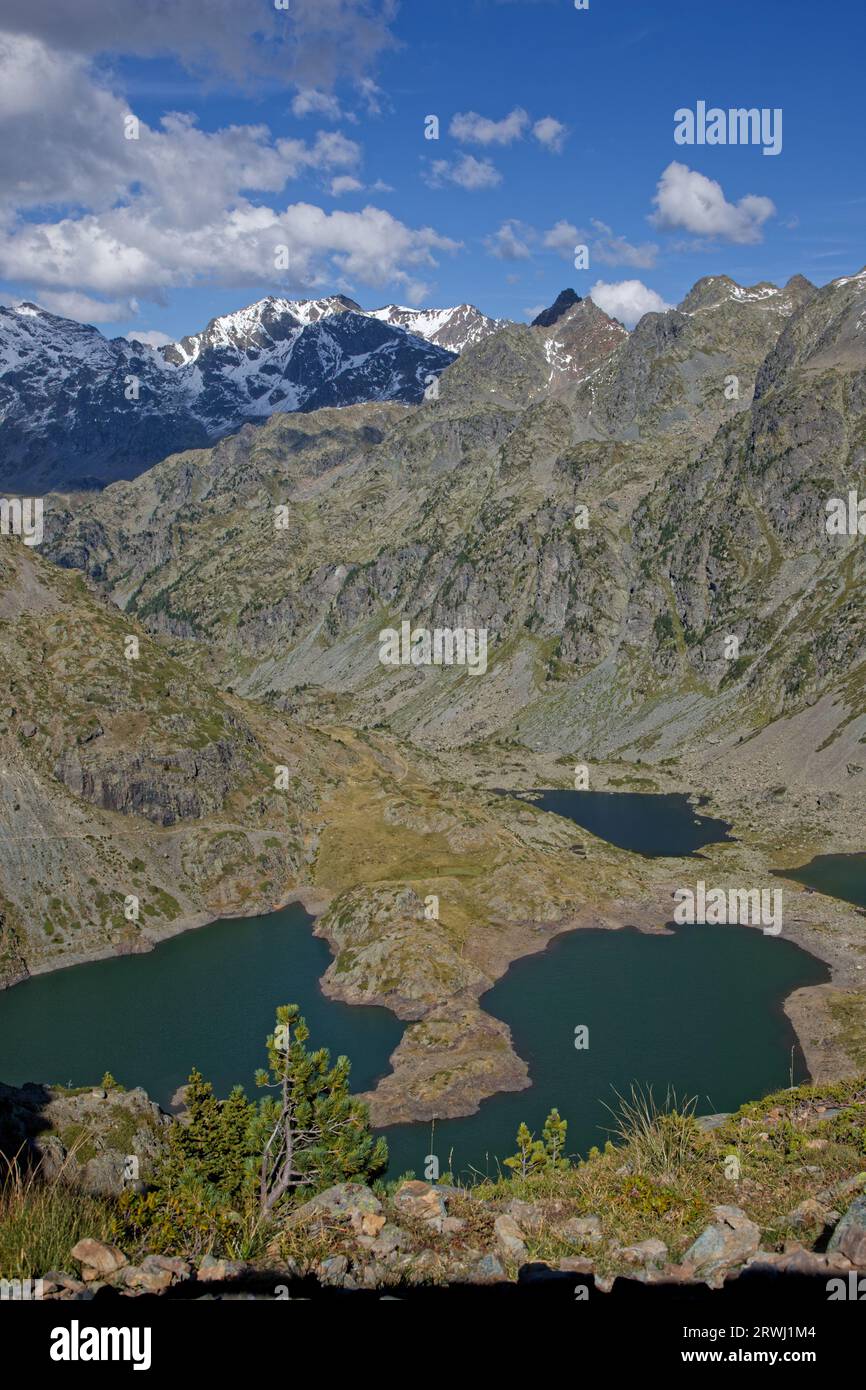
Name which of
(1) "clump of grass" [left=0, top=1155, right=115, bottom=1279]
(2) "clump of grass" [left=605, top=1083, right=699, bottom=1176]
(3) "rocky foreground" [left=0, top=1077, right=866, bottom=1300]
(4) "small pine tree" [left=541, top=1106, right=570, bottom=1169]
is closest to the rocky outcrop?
(4) "small pine tree" [left=541, top=1106, right=570, bottom=1169]

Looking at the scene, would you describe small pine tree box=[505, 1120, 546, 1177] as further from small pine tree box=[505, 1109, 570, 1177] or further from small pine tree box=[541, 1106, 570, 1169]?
small pine tree box=[541, 1106, 570, 1169]

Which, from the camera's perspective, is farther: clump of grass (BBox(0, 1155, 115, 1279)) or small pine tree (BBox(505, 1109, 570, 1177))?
small pine tree (BBox(505, 1109, 570, 1177))

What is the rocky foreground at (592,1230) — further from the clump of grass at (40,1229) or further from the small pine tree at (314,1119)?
the small pine tree at (314,1119)

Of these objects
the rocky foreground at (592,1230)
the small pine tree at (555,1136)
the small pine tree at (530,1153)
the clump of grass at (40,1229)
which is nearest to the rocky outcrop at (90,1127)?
the small pine tree at (530,1153)

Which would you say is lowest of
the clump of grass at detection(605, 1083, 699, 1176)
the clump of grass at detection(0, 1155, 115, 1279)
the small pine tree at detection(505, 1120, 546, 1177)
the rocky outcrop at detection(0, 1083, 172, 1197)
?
the rocky outcrop at detection(0, 1083, 172, 1197)

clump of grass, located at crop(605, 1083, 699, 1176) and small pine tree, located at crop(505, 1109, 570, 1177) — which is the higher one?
clump of grass, located at crop(605, 1083, 699, 1176)
